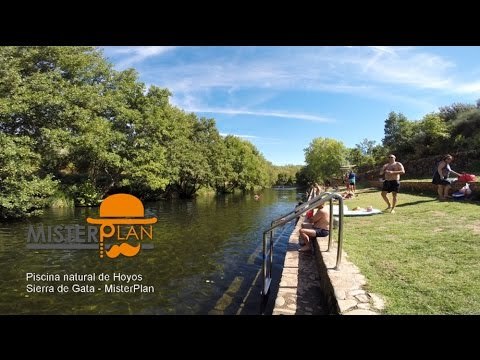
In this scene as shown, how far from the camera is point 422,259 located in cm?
493

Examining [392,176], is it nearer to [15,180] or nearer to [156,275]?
[156,275]

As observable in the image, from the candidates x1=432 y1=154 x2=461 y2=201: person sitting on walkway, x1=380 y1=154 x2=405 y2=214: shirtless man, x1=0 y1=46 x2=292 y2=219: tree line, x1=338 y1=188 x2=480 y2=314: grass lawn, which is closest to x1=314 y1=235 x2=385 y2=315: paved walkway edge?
x1=338 y1=188 x2=480 y2=314: grass lawn

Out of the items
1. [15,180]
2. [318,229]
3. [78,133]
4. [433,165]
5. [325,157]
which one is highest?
[325,157]

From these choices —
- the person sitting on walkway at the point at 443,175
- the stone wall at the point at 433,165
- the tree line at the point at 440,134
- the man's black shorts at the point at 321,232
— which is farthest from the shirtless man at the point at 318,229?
the tree line at the point at 440,134

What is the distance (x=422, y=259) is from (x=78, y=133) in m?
17.6

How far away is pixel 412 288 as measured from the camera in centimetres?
385

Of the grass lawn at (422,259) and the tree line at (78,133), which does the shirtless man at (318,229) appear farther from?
the tree line at (78,133)

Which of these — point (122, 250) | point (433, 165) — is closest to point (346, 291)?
point (122, 250)

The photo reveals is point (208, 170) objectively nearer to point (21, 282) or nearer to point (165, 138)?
point (165, 138)

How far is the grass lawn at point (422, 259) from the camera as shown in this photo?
347 centimetres

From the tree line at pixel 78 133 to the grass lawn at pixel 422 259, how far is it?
12509 mm
